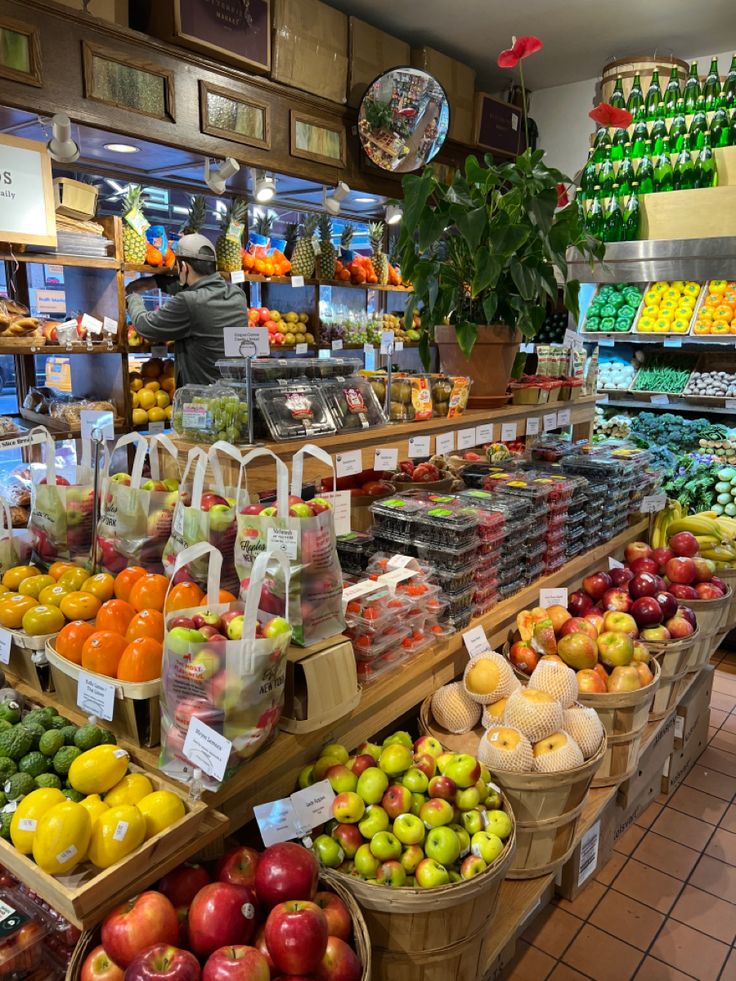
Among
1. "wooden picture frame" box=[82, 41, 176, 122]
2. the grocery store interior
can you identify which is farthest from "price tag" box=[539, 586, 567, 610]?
"wooden picture frame" box=[82, 41, 176, 122]

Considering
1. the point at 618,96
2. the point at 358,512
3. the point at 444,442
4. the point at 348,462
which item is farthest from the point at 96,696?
the point at 618,96

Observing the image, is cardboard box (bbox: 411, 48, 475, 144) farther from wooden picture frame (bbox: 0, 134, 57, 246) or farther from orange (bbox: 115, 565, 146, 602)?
orange (bbox: 115, 565, 146, 602)

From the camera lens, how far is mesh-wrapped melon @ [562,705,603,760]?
6.29 ft

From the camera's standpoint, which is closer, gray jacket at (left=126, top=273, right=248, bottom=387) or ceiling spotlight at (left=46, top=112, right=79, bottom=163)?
ceiling spotlight at (left=46, top=112, right=79, bottom=163)

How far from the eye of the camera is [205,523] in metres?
1.54

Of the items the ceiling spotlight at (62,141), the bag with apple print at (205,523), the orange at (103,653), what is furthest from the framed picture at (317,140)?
the orange at (103,653)

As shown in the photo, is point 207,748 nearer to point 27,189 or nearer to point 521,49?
point 521,49

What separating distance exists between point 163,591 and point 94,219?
9.63 ft

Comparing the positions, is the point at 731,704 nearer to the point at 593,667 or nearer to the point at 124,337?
the point at 593,667

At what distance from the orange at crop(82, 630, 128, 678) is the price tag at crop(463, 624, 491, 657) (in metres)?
1.04

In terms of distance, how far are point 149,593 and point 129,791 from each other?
0.43 metres

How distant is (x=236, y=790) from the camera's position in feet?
4.33

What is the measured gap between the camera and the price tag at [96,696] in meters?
1.36

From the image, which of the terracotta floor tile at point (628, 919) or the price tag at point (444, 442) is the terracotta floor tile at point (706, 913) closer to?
the terracotta floor tile at point (628, 919)
